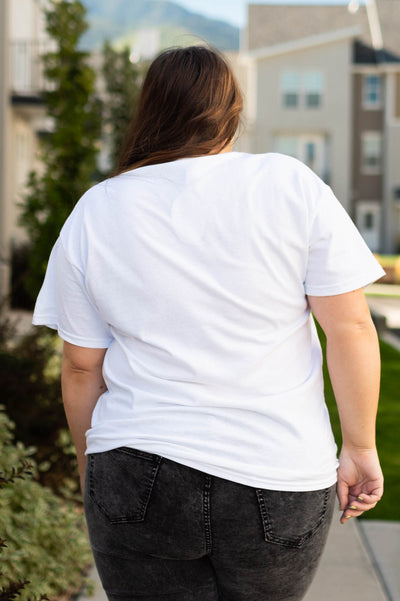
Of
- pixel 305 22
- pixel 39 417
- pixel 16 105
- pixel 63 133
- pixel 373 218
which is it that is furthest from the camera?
pixel 305 22

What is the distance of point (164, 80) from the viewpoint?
1819 mm

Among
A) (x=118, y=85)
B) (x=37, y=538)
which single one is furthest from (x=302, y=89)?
(x=37, y=538)

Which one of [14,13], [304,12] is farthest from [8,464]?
[304,12]

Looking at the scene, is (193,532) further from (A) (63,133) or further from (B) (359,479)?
(A) (63,133)

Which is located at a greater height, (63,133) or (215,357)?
(63,133)

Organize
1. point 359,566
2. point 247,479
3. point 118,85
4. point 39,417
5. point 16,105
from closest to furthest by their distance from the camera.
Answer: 1. point 247,479
2. point 359,566
3. point 39,417
4. point 16,105
5. point 118,85

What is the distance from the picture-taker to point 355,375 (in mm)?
1759

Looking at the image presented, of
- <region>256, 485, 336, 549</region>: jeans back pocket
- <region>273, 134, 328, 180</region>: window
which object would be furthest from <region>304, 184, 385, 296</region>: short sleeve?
<region>273, 134, 328, 180</region>: window

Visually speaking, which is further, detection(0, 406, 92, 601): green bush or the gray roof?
the gray roof

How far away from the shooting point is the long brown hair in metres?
1.80

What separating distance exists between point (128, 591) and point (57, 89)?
41.1ft

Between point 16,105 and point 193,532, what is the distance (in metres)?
16.0

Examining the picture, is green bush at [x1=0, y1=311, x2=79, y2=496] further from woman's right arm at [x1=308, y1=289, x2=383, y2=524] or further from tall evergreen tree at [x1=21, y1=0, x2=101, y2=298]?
tall evergreen tree at [x1=21, y1=0, x2=101, y2=298]

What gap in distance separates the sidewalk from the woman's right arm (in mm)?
2070
